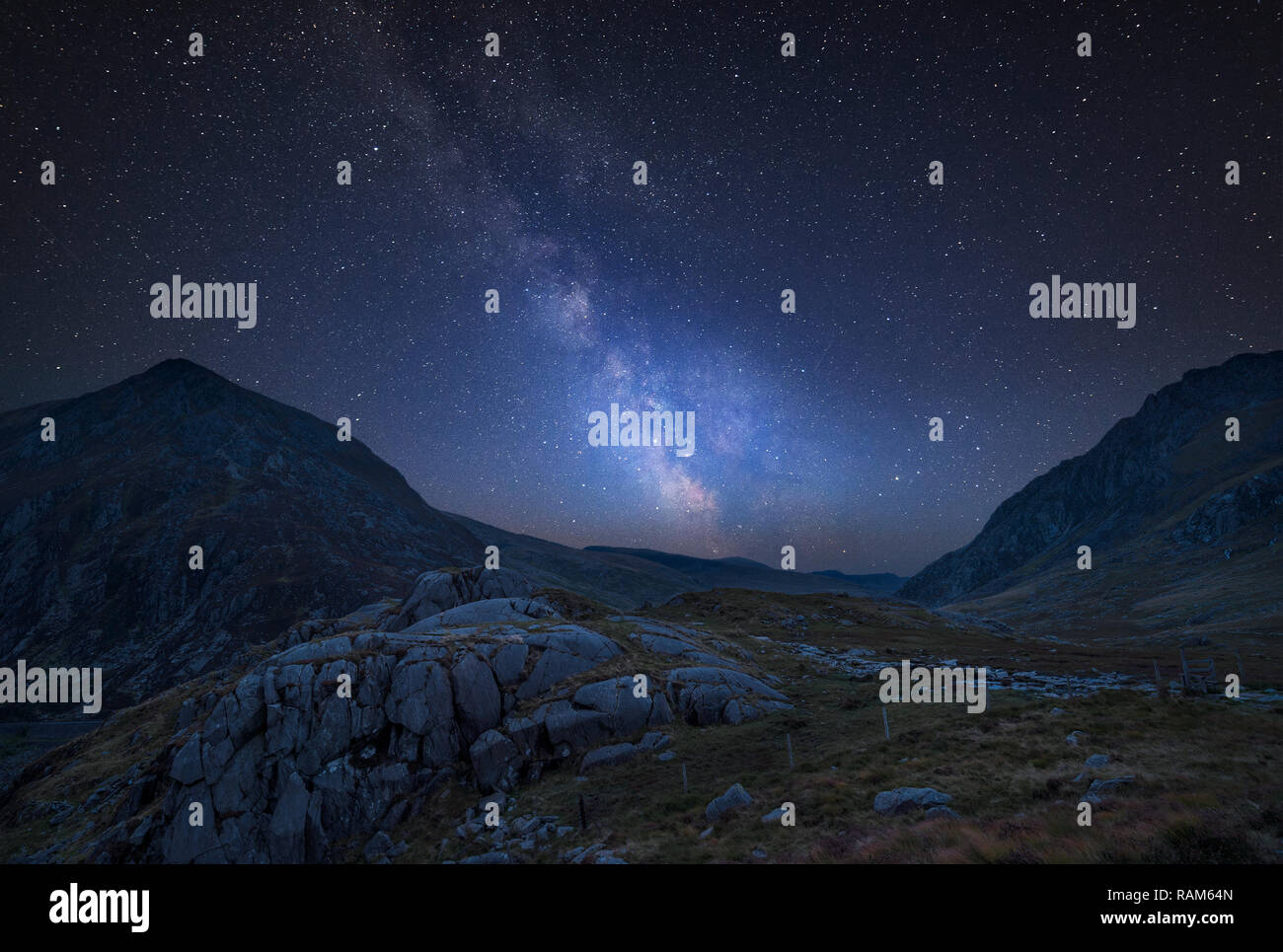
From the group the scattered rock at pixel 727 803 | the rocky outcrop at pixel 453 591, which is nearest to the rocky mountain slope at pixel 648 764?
the scattered rock at pixel 727 803

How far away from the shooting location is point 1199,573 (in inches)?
5527

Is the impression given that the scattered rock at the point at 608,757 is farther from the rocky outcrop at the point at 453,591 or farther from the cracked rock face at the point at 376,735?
the rocky outcrop at the point at 453,591

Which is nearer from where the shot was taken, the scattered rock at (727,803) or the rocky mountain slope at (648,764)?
the rocky mountain slope at (648,764)

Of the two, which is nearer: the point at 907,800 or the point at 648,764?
the point at 907,800

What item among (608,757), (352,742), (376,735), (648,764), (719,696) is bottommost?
(608,757)

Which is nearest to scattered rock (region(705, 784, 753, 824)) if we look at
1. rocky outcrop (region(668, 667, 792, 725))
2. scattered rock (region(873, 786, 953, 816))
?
scattered rock (region(873, 786, 953, 816))

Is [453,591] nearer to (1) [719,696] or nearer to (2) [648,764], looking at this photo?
(1) [719,696]

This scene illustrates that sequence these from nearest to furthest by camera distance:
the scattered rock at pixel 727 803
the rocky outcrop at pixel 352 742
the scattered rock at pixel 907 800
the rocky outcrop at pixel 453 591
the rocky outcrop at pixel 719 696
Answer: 1. the scattered rock at pixel 907 800
2. the scattered rock at pixel 727 803
3. the rocky outcrop at pixel 352 742
4. the rocky outcrop at pixel 719 696
5. the rocky outcrop at pixel 453 591

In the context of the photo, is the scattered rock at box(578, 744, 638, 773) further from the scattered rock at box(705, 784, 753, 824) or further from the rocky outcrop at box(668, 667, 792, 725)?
the scattered rock at box(705, 784, 753, 824)

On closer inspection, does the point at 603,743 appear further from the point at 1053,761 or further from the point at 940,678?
the point at 940,678

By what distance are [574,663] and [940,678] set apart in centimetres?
2799

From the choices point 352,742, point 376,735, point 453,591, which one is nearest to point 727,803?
point 376,735

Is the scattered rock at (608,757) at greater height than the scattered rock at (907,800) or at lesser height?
lesser
